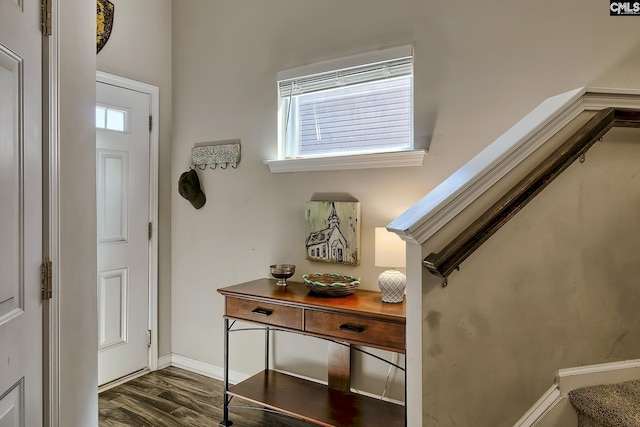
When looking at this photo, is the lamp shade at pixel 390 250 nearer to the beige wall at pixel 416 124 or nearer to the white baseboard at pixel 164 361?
the beige wall at pixel 416 124

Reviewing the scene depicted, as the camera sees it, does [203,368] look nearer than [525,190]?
No

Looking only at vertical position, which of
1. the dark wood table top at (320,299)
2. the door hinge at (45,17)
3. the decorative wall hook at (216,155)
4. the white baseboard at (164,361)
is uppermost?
the door hinge at (45,17)

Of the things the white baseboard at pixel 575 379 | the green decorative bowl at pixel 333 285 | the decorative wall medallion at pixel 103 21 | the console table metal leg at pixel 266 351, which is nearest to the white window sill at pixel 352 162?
the green decorative bowl at pixel 333 285

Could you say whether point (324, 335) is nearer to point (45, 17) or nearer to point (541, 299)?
point (541, 299)

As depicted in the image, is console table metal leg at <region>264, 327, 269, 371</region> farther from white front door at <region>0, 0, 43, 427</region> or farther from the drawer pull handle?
white front door at <region>0, 0, 43, 427</region>

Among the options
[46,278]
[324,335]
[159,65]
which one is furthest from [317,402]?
[159,65]

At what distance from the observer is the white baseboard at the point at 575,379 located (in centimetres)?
147

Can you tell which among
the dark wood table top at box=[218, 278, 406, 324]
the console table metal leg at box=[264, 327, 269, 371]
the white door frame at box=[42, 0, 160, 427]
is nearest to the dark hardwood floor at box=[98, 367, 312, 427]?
the console table metal leg at box=[264, 327, 269, 371]

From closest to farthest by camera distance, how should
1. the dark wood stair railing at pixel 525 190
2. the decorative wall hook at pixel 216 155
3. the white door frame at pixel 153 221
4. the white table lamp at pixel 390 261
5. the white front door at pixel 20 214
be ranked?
the white front door at pixel 20 214 → the dark wood stair railing at pixel 525 190 → the white table lamp at pixel 390 261 → the decorative wall hook at pixel 216 155 → the white door frame at pixel 153 221

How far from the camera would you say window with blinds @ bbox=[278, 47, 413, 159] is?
2396 mm

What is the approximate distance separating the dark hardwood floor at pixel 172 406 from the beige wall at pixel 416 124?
25 centimetres

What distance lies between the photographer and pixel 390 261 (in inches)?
85.4

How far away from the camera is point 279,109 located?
2.79 meters

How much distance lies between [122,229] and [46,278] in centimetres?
187
